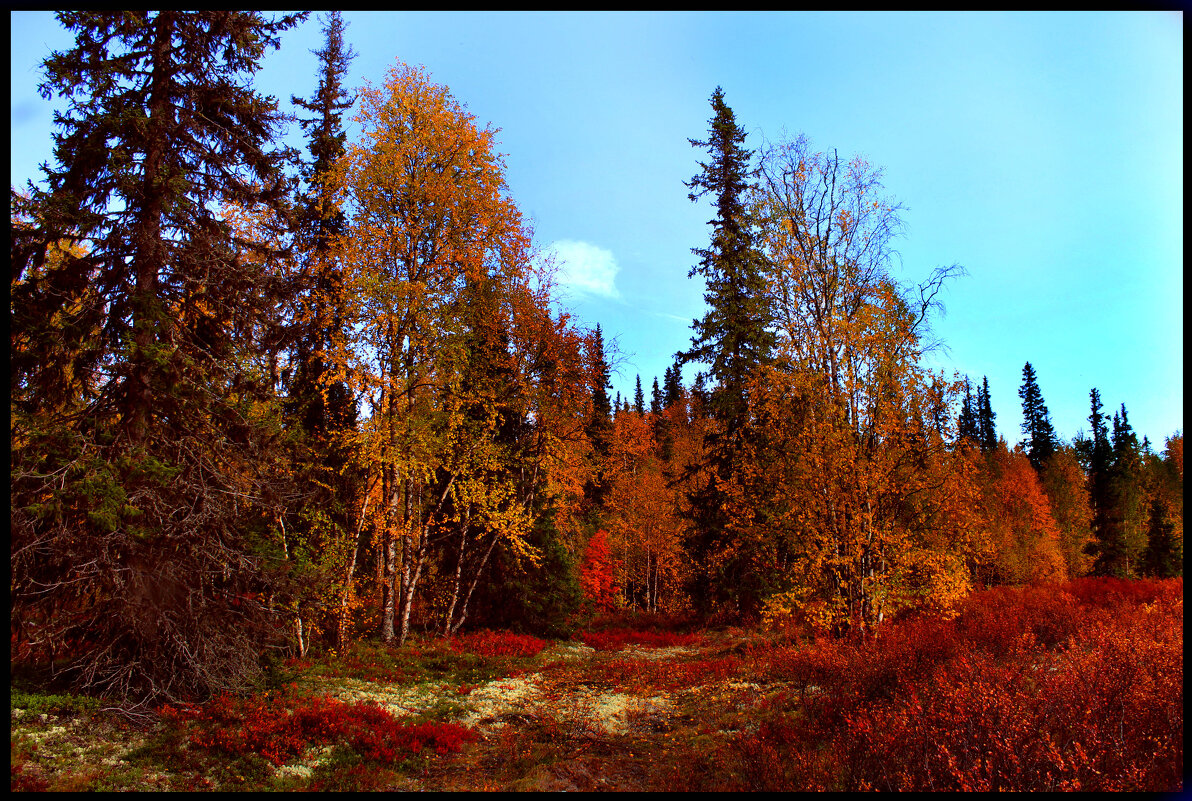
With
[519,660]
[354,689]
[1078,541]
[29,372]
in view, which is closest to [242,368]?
[29,372]

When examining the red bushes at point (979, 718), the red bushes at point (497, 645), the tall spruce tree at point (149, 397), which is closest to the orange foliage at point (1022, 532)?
the red bushes at point (979, 718)

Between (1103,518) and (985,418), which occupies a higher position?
(985,418)

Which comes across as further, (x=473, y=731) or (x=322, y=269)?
(x=322, y=269)

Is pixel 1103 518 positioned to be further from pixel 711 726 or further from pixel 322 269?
pixel 322 269

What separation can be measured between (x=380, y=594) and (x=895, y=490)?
15934mm

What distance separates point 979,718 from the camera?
657 centimetres

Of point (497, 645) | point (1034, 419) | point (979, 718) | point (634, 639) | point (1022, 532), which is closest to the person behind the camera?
point (979, 718)

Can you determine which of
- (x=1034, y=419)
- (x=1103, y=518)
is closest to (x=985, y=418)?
(x=1034, y=419)

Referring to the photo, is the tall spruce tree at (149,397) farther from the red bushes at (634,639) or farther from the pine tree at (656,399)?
the pine tree at (656,399)

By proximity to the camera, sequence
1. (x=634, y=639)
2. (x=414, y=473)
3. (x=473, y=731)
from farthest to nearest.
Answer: (x=634, y=639) < (x=414, y=473) < (x=473, y=731)

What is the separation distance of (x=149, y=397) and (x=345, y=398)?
19.3 ft

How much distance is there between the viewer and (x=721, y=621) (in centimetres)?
2239

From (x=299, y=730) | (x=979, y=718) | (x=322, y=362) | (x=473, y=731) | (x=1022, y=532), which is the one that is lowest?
(x=473, y=731)

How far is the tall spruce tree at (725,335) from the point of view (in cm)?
2066
